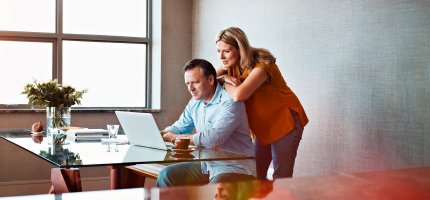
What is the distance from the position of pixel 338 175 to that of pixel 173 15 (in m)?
5.30

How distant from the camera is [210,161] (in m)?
2.42

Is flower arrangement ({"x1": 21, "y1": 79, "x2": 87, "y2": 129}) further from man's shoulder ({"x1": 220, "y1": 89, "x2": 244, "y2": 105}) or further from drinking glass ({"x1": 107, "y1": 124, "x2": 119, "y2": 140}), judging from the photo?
man's shoulder ({"x1": 220, "y1": 89, "x2": 244, "y2": 105})

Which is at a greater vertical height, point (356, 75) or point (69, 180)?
point (356, 75)

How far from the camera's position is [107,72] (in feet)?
19.1

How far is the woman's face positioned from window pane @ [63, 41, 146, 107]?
7.91 ft

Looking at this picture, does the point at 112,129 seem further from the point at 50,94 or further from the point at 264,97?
the point at 264,97

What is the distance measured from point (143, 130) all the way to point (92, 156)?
0.40m

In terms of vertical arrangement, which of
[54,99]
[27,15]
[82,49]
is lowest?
[54,99]

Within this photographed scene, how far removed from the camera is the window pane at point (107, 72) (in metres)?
5.68

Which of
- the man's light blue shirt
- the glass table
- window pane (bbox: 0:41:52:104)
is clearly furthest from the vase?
window pane (bbox: 0:41:52:104)

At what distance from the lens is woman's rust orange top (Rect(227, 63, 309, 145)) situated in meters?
3.61

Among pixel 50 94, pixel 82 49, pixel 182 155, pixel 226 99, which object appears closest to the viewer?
pixel 182 155

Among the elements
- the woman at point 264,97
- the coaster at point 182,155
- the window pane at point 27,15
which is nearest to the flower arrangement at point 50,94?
the woman at point 264,97

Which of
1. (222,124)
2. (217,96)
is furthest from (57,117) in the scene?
(222,124)
